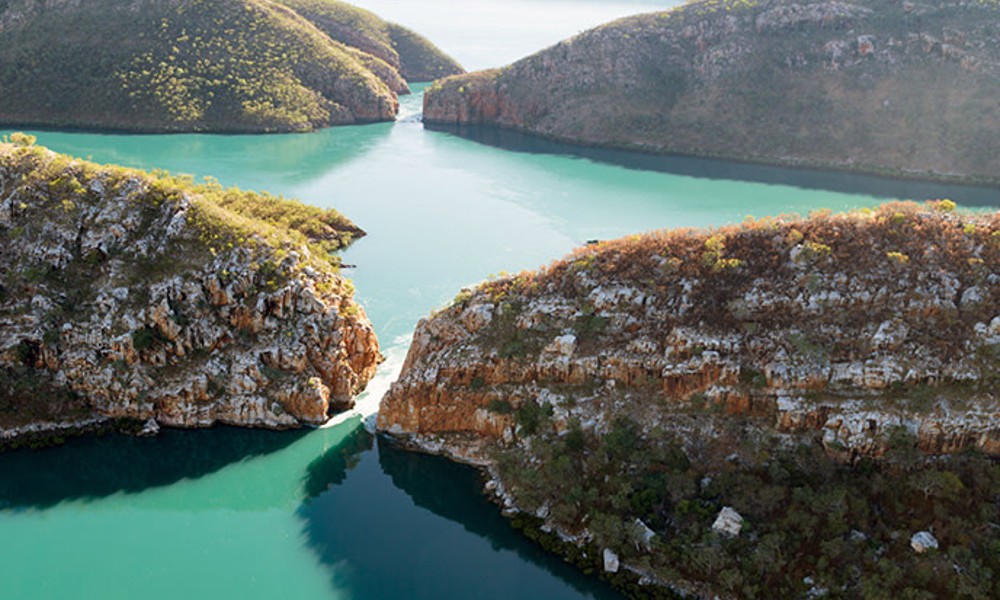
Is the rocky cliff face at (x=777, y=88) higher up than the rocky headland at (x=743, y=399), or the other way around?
the rocky cliff face at (x=777, y=88)

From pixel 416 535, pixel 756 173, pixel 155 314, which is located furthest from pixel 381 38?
pixel 416 535

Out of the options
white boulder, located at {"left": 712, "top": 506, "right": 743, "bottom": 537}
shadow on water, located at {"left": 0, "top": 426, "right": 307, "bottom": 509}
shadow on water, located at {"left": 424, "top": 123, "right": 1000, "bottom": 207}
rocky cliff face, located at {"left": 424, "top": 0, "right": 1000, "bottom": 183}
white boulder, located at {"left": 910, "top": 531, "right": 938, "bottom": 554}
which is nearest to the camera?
white boulder, located at {"left": 910, "top": 531, "right": 938, "bottom": 554}

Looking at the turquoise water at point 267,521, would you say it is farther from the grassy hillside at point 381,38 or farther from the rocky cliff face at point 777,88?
the grassy hillside at point 381,38

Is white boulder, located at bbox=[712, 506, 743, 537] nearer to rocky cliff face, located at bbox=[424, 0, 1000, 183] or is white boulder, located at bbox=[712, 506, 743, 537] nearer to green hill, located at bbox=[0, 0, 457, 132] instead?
rocky cliff face, located at bbox=[424, 0, 1000, 183]

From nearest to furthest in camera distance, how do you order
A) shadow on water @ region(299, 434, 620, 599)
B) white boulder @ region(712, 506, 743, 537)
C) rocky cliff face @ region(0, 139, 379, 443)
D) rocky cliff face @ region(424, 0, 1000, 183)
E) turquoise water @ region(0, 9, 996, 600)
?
white boulder @ region(712, 506, 743, 537), shadow on water @ region(299, 434, 620, 599), turquoise water @ region(0, 9, 996, 600), rocky cliff face @ region(0, 139, 379, 443), rocky cliff face @ region(424, 0, 1000, 183)

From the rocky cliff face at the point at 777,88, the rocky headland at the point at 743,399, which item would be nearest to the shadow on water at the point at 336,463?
the rocky headland at the point at 743,399

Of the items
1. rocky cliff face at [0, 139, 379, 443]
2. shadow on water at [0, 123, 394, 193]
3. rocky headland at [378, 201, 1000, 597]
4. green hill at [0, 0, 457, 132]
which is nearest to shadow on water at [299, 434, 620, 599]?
rocky headland at [378, 201, 1000, 597]
